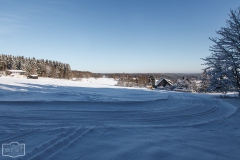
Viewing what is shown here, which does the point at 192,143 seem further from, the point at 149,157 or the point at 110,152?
the point at 110,152

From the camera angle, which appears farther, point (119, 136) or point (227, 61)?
point (227, 61)

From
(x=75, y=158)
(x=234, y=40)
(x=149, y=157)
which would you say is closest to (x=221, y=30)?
(x=234, y=40)

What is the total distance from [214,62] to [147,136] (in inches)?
381

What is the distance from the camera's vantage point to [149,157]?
8.81ft

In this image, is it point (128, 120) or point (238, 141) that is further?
point (128, 120)

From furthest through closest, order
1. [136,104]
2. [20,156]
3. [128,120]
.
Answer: [136,104] → [128,120] → [20,156]

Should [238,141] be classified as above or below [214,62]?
below

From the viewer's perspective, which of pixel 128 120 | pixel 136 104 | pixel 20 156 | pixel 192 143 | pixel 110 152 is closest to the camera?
pixel 20 156

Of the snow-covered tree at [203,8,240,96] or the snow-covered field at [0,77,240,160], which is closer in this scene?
the snow-covered field at [0,77,240,160]

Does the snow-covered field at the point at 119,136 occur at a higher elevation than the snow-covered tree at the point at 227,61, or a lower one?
lower

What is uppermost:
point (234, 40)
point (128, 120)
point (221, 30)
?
point (221, 30)

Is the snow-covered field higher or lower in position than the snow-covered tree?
lower

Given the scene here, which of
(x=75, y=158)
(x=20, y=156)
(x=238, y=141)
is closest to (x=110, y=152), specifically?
(x=75, y=158)

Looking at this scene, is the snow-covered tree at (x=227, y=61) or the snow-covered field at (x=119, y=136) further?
the snow-covered tree at (x=227, y=61)
